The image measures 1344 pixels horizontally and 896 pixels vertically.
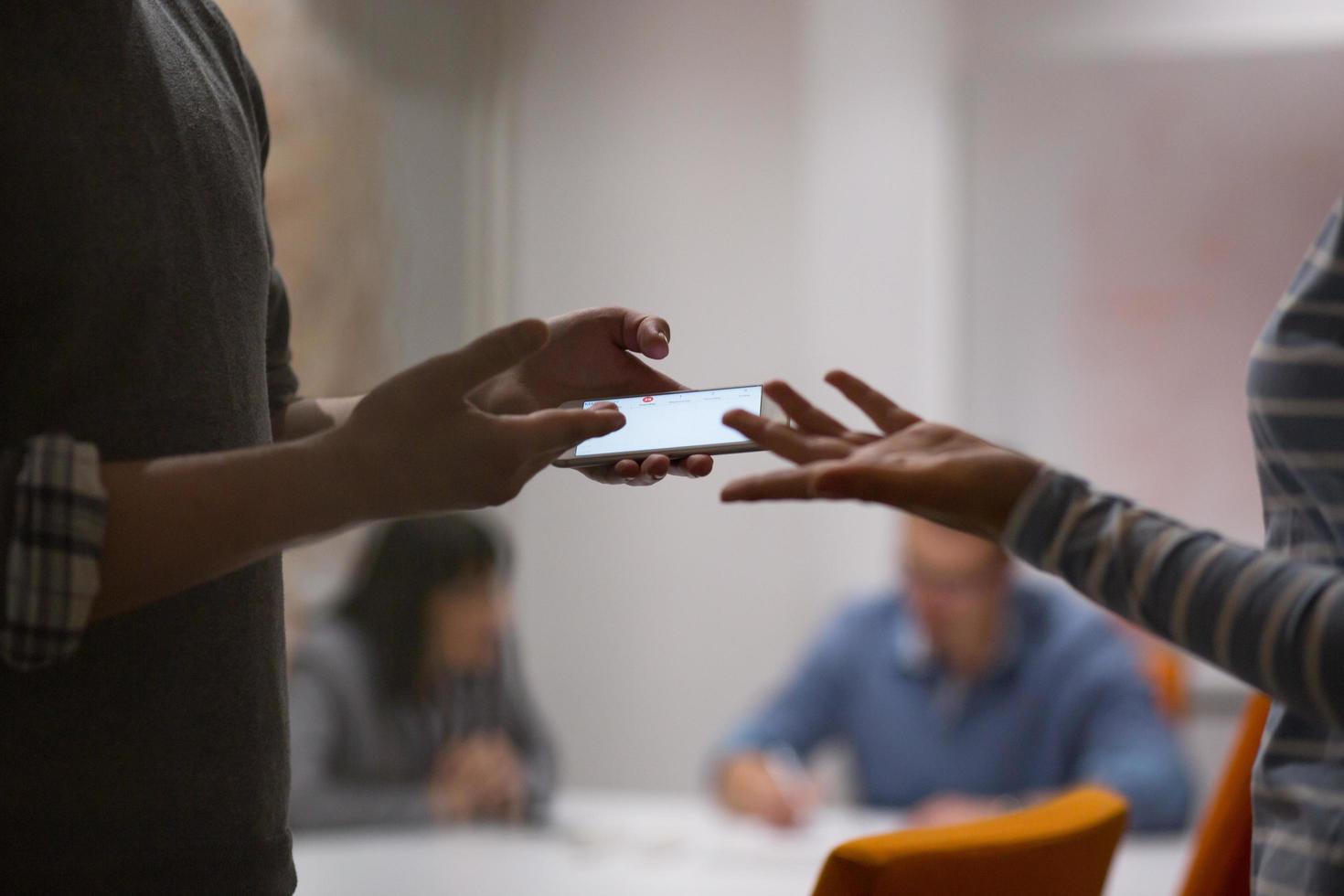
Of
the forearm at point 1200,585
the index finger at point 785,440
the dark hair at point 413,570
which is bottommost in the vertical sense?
the dark hair at point 413,570

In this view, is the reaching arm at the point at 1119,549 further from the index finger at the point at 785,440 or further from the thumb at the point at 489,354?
the thumb at the point at 489,354

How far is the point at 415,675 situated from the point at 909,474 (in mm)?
2155

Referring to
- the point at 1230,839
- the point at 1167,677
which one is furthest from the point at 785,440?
the point at 1167,677

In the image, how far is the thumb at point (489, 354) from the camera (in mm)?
677

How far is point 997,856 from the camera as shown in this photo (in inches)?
36.0

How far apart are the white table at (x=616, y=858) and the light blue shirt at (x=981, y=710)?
13.3 inches

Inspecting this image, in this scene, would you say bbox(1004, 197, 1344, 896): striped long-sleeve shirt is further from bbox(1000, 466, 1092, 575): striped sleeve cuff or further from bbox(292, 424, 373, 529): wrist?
bbox(292, 424, 373, 529): wrist

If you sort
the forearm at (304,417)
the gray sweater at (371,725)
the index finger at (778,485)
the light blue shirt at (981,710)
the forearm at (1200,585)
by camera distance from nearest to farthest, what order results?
the forearm at (1200,585) < the index finger at (778,485) < the forearm at (304,417) < the gray sweater at (371,725) < the light blue shirt at (981,710)

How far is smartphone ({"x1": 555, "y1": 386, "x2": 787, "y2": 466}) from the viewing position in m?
0.88

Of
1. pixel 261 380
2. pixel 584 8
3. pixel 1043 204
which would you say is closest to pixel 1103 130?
pixel 1043 204

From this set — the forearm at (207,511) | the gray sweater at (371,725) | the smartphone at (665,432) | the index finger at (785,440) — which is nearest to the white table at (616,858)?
the gray sweater at (371,725)

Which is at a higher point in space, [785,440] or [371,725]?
[785,440]

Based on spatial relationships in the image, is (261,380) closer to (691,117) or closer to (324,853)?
(324,853)

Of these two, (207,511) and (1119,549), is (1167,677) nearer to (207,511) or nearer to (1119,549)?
(1119,549)
